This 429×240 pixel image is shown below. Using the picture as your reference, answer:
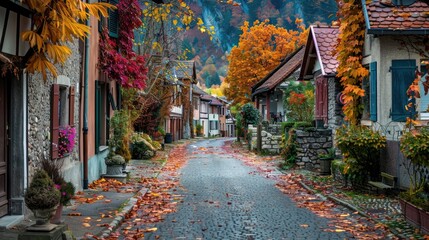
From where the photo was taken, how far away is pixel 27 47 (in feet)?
30.0

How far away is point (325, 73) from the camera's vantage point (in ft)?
66.2

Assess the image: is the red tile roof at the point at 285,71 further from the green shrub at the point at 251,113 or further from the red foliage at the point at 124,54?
the red foliage at the point at 124,54

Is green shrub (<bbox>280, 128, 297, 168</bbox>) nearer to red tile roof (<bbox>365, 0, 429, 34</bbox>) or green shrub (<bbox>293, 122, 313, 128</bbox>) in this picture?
green shrub (<bbox>293, 122, 313, 128</bbox>)

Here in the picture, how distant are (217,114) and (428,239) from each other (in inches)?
3397

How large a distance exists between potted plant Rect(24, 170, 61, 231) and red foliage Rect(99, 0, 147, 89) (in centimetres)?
1024

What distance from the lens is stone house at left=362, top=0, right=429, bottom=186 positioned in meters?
14.6

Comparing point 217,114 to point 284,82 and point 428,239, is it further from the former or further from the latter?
point 428,239

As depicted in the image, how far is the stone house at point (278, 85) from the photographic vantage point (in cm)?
3684

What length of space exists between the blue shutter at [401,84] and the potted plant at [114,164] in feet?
26.8

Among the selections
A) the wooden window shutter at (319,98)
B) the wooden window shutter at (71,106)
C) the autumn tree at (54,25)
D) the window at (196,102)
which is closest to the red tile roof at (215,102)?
the window at (196,102)

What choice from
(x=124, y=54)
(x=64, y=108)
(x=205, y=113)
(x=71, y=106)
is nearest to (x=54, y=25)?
(x=64, y=108)

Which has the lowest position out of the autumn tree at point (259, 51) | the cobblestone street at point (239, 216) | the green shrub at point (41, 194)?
the cobblestone street at point (239, 216)

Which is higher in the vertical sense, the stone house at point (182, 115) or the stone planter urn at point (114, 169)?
the stone house at point (182, 115)

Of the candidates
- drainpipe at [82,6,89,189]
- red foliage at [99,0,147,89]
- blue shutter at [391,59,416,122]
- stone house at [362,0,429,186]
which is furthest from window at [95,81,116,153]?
blue shutter at [391,59,416,122]
